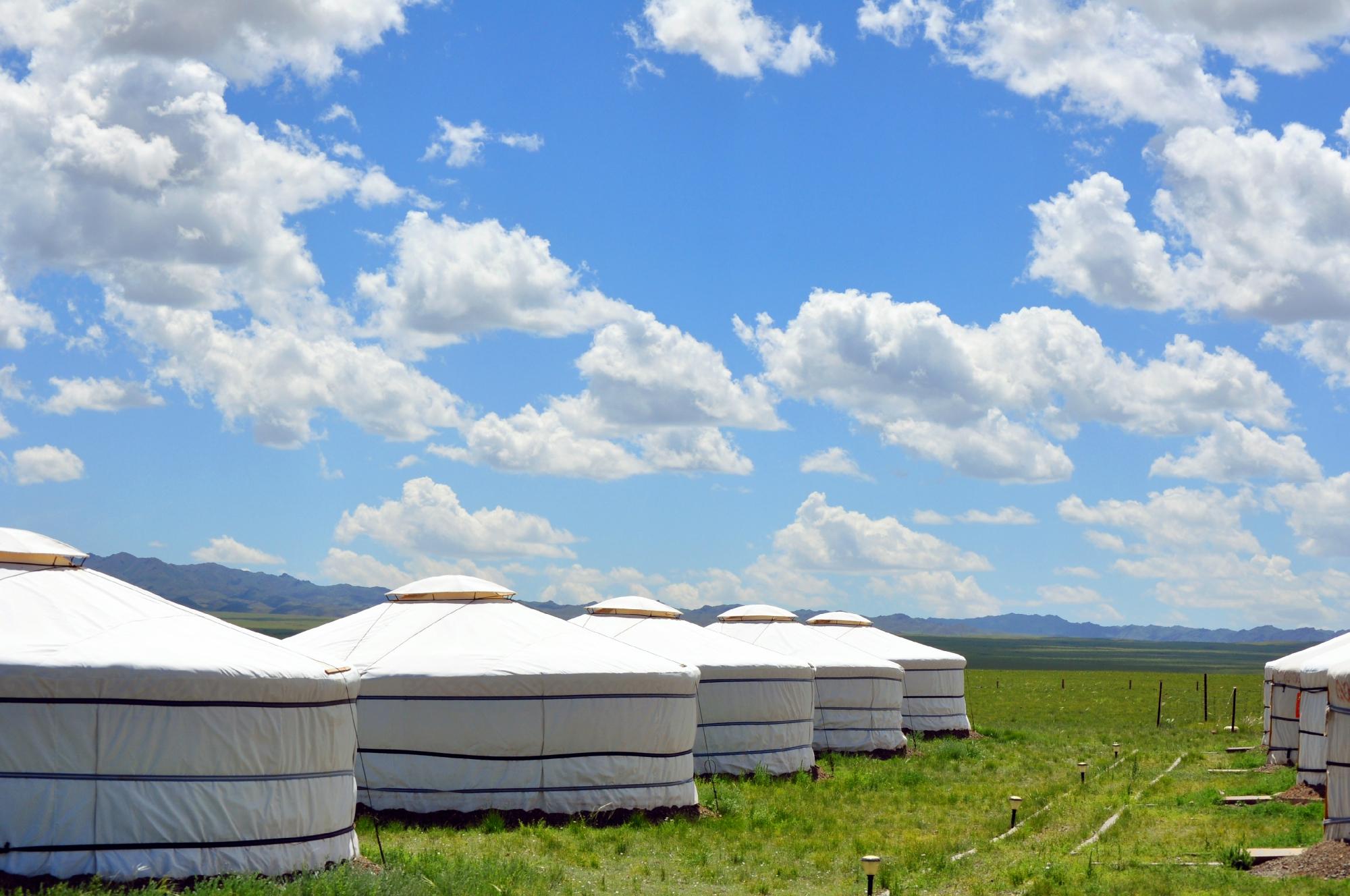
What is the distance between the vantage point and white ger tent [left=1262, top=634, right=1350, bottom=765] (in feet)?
69.3

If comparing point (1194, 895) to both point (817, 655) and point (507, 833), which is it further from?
point (817, 655)

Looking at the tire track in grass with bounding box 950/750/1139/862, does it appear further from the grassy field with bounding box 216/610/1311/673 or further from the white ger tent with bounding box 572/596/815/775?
the grassy field with bounding box 216/610/1311/673

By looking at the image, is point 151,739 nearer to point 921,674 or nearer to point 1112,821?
point 1112,821

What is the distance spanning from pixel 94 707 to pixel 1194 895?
26.3 feet

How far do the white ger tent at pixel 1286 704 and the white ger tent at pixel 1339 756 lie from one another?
8115mm

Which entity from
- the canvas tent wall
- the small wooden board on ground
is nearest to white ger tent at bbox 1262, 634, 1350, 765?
the canvas tent wall

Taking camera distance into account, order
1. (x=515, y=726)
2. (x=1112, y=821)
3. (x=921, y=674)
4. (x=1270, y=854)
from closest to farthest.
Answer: (x=1270, y=854) → (x=515, y=726) → (x=1112, y=821) → (x=921, y=674)

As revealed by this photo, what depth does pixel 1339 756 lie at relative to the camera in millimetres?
12633

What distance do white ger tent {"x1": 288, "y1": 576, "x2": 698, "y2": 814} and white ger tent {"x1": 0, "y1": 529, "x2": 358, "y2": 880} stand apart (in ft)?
10.6

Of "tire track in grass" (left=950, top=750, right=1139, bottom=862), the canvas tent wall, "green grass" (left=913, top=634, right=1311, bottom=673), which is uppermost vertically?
the canvas tent wall

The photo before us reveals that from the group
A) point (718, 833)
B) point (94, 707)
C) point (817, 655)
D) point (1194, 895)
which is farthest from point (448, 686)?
point (817, 655)

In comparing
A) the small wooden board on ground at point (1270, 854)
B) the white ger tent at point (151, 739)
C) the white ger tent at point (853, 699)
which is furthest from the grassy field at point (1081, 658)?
the white ger tent at point (151, 739)

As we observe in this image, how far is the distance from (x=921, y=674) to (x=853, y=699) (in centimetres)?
410

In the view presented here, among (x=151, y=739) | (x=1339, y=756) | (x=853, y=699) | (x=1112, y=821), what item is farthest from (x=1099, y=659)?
(x=151, y=739)
